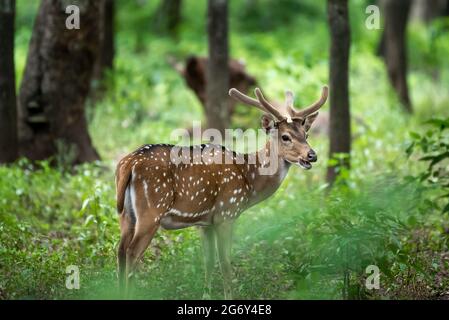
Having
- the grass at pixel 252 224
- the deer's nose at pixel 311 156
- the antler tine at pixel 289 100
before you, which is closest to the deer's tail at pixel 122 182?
the grass at pixel 252 224

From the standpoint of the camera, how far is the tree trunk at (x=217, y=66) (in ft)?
Result: 45.8

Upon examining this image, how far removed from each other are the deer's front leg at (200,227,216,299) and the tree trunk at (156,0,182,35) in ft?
54.0

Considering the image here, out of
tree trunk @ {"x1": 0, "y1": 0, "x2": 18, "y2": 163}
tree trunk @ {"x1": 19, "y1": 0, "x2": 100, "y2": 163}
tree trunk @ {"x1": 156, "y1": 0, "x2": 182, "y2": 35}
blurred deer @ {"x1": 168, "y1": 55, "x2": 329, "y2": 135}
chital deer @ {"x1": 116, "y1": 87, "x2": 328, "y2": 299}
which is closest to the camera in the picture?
chital deer @ {"x1": 116, "y1": 87, "x2": 328, "y2": 299}

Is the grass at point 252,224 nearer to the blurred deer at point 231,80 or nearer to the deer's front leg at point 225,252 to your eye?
the deer's front leg at point 225,252

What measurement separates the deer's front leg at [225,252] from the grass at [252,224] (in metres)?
0.18

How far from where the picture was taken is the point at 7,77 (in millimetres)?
10820

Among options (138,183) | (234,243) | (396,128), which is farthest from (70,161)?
(396,128)

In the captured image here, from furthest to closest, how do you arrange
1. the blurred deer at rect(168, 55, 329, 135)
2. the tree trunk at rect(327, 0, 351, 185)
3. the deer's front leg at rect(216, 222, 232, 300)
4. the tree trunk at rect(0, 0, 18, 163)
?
the blurred deer at rect(168, 55, 329, 135) < the tree trunk at rect(327, 0, 351, 185) < the tree trunk at rect(0, 0, 18, 163) < the deer's front leg at rect(216, 222, 232, 300)

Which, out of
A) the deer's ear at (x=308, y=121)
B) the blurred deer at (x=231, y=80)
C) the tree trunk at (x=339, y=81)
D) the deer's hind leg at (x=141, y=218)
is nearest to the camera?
the deer's hind leg at (x=141, y=218)

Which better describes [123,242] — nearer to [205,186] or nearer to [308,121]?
[205,186]

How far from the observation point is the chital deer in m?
7.73

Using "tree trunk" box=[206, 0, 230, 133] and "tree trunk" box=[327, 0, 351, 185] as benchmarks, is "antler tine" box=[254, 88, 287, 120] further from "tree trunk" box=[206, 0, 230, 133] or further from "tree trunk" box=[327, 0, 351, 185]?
"tree trunk" box=[206, 0, 230, 133]

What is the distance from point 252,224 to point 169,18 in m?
15.5

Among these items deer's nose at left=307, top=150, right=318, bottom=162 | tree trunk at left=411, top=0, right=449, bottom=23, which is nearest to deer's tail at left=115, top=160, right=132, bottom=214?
deer's nose at left=307, top=150, right=318, bottom=162
